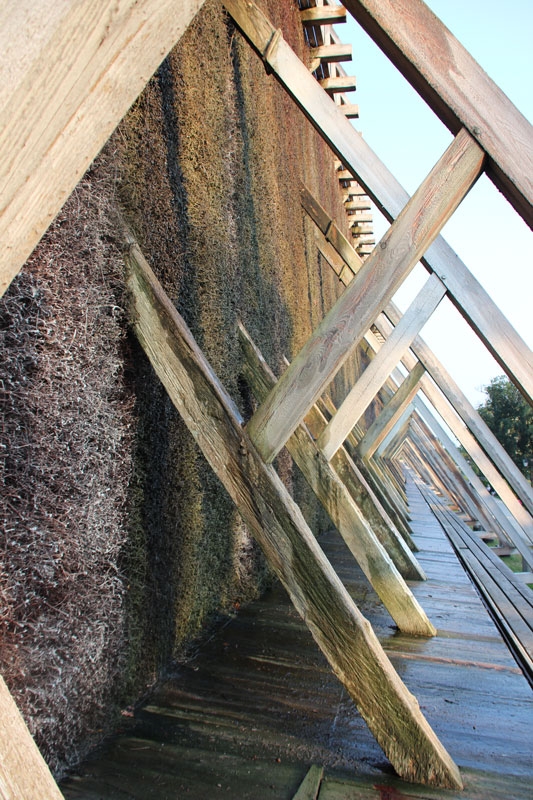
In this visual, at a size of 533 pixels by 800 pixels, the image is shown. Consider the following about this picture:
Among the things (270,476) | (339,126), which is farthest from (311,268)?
(270,476)

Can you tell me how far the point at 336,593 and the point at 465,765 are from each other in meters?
0.72

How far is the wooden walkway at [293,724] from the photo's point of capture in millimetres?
1899

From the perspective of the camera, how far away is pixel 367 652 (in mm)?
1932

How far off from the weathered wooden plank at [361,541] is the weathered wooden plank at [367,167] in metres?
1.12

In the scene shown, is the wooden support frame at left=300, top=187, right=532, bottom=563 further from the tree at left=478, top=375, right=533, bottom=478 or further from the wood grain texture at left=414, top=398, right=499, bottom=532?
the tree at left=478, top=375, right=533, bottom=478

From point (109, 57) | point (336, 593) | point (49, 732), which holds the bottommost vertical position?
point (49, 732)

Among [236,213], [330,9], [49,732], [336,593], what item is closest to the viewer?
[49,732]

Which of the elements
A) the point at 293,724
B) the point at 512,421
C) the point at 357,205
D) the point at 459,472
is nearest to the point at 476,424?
the point at 293,724

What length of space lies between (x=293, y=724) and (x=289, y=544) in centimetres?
77

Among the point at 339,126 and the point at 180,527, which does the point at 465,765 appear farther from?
the point at 339,126

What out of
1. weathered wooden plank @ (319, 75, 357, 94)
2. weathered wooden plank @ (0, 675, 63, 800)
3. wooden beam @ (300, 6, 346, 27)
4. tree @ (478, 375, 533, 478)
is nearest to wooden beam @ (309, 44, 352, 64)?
weathered wooden plank @ (319, 75, 357, 94)

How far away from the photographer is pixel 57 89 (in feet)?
2.57

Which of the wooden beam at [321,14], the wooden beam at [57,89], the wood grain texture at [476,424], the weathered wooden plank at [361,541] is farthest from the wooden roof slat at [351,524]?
the wooden beam at [321,14]

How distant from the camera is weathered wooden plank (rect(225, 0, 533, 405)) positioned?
3.04 meters
